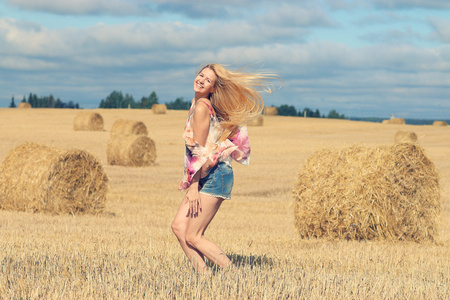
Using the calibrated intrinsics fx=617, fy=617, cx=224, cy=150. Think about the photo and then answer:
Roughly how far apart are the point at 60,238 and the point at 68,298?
393cm

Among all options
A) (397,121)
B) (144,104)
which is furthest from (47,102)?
(397,121)

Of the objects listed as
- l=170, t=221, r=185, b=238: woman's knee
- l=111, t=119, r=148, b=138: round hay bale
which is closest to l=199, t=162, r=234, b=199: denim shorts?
l=170, t=221, r=185, b=238: woman's knee

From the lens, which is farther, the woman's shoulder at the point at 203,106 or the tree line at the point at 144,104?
the tree line at the point at 144,104

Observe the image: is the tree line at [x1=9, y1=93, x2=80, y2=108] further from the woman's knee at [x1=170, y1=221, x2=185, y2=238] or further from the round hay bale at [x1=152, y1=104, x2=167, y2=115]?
the woman's knee at [x1=170, y1=221, x2=185, y2=238]

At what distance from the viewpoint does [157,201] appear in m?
14.7

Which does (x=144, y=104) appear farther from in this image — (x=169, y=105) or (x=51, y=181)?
(x=51, y=181)

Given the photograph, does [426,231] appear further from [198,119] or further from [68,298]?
[68,298]

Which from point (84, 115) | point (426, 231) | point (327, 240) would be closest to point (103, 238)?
point (327, 240)

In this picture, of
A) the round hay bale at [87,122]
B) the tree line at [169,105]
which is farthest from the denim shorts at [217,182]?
the tree line at [169,105]

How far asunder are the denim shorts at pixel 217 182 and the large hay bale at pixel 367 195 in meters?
4.52

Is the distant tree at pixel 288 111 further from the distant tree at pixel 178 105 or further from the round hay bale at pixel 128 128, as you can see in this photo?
the round hay bale at pixel 128 128

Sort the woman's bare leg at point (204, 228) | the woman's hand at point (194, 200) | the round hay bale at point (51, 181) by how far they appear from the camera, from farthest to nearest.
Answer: the round hay bale at point (51, 181) → the woman's bare leg at point (204, 228) → the woman's hand at point (194, 200)

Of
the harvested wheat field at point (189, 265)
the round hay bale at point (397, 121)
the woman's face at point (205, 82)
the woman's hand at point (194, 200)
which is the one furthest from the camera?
the round hay bale at point (397, 121)

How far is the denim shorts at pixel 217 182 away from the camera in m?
5.62
